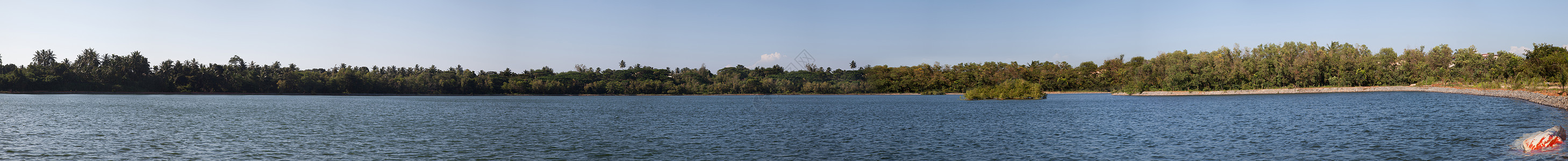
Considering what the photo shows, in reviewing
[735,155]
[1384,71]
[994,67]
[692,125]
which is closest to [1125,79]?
[1384,71]

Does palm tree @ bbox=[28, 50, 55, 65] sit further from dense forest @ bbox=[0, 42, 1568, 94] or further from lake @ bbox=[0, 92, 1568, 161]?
lake @ bbox=[0, 92, 1568, 161]

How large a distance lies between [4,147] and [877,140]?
86.5ft

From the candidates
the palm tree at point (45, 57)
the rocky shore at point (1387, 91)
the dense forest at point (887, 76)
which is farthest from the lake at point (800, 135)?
the palm tree at point (45, 57)

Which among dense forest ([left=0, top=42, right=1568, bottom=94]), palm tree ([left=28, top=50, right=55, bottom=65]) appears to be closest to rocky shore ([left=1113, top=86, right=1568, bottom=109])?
dense forest ([left=0, top=42, right=1568, bottom=94])

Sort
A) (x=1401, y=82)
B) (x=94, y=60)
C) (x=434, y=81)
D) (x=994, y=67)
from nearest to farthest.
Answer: (x=1401, y=82) < (x=94, y=60) < (x=434, y=81) < (x=994, y=67)

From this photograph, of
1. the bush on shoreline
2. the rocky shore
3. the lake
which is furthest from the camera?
the bush on shoreline

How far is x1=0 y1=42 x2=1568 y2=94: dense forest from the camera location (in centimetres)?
10994

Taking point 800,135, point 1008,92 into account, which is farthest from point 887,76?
point 800,135

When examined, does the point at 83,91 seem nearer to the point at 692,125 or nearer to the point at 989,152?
the point at 692,125

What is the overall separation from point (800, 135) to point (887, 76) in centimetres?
16285

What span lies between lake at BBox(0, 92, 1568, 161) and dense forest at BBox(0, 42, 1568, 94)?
159 feet

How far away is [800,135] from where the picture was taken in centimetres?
2980

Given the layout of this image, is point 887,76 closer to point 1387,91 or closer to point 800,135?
point 1387,91

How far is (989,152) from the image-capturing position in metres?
21.6
